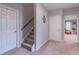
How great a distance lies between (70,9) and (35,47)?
3.57m

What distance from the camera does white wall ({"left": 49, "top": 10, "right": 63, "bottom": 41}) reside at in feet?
20.2

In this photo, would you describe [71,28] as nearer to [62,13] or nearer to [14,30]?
[62,13]

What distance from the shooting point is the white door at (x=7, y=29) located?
3.52m

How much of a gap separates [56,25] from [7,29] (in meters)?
3.56

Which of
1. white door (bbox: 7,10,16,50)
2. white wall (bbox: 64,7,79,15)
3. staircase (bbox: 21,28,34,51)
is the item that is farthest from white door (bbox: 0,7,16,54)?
white wall (bbox: 64,7,79,15)

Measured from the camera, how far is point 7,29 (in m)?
3.78

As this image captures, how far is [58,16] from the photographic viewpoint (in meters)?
6.25

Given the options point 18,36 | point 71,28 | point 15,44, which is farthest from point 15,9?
point 71,28

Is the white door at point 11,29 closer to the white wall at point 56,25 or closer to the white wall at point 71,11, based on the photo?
the white wall at point 56,25

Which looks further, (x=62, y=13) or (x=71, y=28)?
(x=71, y=28)

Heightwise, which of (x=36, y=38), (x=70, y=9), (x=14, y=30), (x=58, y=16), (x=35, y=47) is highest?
(x=70, y=9)

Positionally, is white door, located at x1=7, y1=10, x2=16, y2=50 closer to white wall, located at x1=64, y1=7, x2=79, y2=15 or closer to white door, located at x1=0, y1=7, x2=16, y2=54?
white door, located at x1=0, y1=7, x2=16, y2=54

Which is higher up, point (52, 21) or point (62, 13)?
point (62, 13)

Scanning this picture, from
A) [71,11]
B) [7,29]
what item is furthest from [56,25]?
[7,29]
